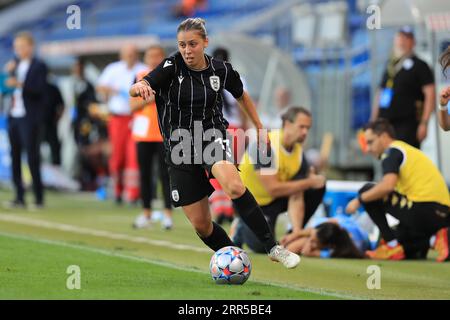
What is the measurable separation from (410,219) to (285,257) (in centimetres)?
293

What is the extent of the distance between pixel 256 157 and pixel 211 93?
9.07ft

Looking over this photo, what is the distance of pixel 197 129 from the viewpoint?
835cm

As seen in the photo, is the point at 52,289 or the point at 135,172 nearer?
the point at 52,289

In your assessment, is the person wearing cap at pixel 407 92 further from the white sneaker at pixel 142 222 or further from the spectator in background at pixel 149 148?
the white sneaker at pixel 142 222

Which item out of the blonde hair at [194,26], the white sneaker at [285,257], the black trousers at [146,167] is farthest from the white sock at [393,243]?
the black trousers at [146,167]

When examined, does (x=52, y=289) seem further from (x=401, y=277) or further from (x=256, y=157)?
(x=256, y=157)

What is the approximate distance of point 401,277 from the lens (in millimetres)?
9164

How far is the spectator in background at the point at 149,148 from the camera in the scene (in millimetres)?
13195

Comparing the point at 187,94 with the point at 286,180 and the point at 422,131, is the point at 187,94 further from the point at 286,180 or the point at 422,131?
the point at 422,131

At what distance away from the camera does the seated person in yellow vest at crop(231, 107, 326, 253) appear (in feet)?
36.3

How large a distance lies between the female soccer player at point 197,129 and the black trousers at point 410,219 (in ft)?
9.11

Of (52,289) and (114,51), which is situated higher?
(114,51)

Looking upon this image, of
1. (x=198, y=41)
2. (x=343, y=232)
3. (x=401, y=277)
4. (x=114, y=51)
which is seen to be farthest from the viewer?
(x=114, y=51)

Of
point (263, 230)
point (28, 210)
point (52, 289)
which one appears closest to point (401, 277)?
point (263, 230)
